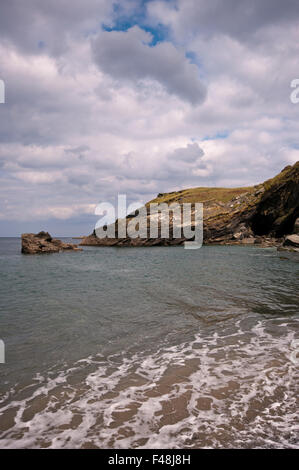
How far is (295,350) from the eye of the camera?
746 centimetres

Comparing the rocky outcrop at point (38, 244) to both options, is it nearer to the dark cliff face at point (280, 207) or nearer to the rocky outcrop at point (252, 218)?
the rocky outcrop at point (252, 218)

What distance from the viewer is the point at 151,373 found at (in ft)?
21.7

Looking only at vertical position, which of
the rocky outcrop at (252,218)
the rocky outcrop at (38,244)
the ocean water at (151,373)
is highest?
the rocky outcrop at (252,218)

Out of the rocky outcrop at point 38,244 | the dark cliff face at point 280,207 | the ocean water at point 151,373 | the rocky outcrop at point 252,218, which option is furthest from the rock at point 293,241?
the rocky outcrop at point 38,244

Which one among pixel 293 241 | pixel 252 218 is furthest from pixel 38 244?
pixel 252 218

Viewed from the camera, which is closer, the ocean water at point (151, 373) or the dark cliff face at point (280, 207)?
the ocean water at point (151, 373)

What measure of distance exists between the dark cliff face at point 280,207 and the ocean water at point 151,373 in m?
57.5

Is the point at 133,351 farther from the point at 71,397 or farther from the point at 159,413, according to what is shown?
the point at 159,413

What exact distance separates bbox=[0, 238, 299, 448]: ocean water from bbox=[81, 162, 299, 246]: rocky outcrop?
57.9m

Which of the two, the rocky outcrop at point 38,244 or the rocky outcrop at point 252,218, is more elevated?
the rocky outcrop at point 252,218

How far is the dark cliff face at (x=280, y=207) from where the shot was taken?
62.8 metres

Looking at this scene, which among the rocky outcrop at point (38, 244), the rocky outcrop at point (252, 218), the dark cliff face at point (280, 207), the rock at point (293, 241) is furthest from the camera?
the rocky outcrop at point (252, 218)
